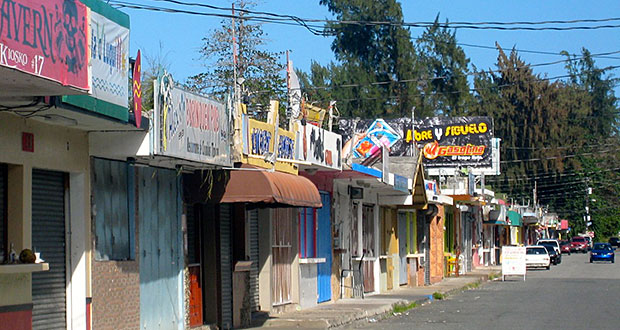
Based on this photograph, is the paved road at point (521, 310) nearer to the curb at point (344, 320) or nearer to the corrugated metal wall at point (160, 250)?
the curb at point (344, 320)

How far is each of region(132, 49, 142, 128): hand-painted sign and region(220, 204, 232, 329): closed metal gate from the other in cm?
517

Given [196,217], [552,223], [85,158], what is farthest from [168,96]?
[552,223]

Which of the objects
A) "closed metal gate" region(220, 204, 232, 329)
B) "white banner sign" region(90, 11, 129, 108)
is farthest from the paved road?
"white banner sign" region(90, 11, 129, 108)

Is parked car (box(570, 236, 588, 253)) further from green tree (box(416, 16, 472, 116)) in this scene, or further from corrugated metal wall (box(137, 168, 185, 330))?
corrugated metal wall (box(137, 168, 185, 330))

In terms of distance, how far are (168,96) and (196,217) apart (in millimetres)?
4282

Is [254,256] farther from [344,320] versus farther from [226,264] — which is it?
[344,320]

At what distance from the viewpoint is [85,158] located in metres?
13.5

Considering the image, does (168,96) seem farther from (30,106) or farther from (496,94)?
(496,94)

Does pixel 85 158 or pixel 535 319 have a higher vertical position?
pixel 85 158

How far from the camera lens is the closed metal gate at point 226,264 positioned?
17.8 metres

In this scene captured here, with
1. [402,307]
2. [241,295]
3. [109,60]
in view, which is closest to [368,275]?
[402,307]

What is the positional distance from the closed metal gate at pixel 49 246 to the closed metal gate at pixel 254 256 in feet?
21.5

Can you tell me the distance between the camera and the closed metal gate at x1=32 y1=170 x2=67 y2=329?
12602 mm

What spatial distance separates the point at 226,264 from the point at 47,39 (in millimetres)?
9220
